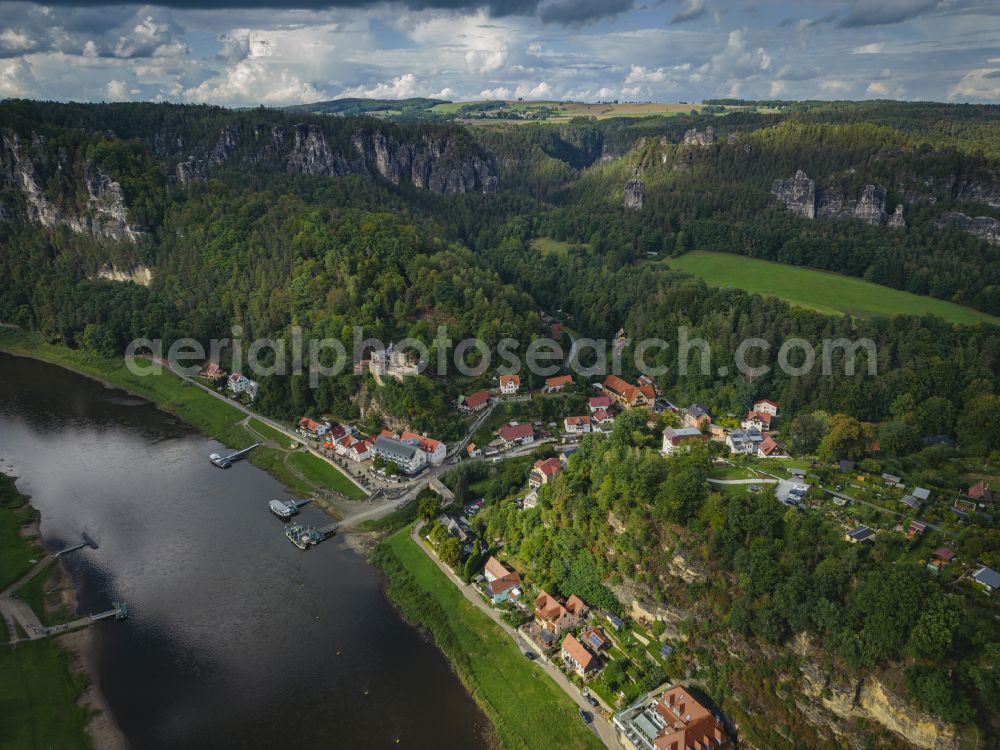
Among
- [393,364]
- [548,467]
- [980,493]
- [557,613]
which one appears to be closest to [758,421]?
[980,493]

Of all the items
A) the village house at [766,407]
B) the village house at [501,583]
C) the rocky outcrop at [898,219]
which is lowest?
the village house at [501,583]

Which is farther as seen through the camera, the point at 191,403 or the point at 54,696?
the point at 191,403

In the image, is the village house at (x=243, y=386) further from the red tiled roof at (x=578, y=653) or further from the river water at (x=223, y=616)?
the red tiled roof at (x=578, y=653)

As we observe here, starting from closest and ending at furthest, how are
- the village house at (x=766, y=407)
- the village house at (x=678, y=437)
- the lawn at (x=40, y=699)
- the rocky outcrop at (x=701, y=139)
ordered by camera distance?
the lawn at (x=40, y=699), the village house at (x=678, y=437), the village house at (x=766, y=407), the rocky outcrop at (x=701, y=139)

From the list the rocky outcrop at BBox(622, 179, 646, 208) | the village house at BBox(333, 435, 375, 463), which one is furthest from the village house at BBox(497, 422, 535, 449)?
the rocky outcrop at BBox(622, 179, 646, 208)

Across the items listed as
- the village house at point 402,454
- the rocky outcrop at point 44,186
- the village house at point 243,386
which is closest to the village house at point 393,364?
the village house at point 402,454

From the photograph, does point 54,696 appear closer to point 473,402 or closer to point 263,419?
point 263,419

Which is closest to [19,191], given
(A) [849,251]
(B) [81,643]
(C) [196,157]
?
(C) [196,157]
